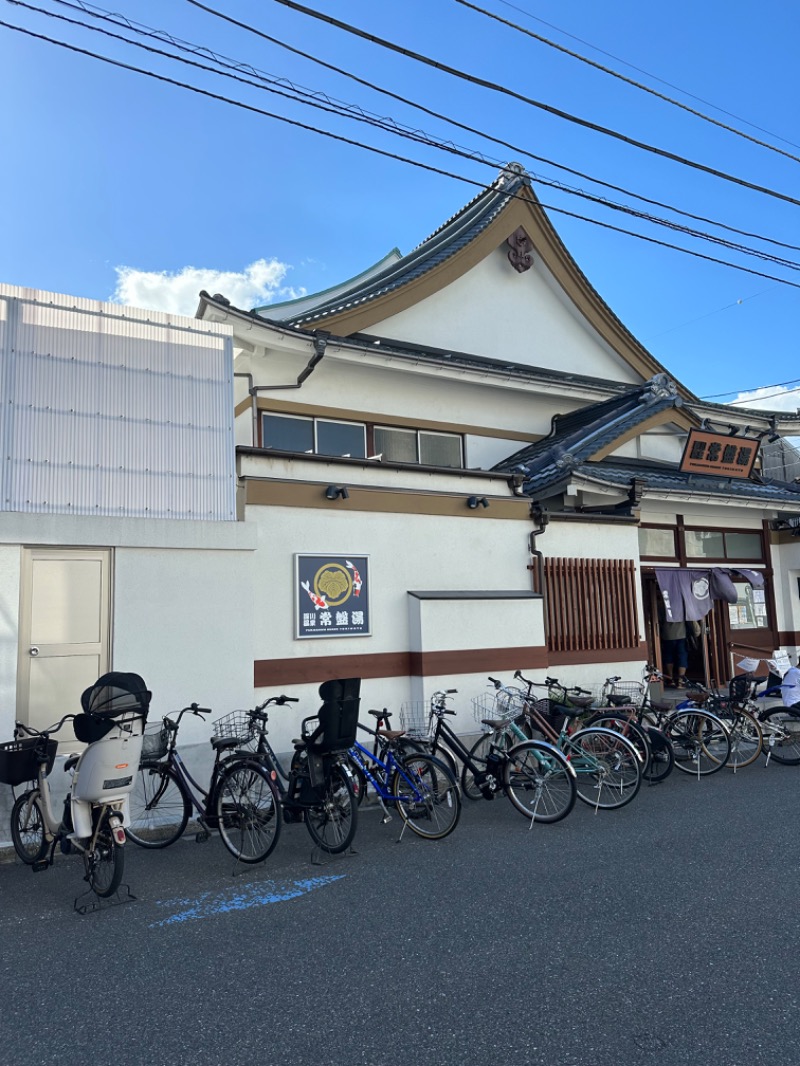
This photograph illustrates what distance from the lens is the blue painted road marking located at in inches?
192

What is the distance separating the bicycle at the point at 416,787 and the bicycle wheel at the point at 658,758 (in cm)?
295

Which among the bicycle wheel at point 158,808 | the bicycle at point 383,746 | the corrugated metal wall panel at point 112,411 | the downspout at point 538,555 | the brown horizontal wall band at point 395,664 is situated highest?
the corrugated metal wall panel at point 112,411

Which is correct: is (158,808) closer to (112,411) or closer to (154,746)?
(154,746)

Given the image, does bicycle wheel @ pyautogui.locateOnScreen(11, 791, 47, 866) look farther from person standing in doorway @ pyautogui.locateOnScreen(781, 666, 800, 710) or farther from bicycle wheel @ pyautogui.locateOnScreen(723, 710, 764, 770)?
person standing in doorway @ pyautogui.locateOnScreen(781, 666, 800, 710)

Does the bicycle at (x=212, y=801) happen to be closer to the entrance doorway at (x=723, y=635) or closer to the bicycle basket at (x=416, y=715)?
the bicycle basket at (x=416, y=715)

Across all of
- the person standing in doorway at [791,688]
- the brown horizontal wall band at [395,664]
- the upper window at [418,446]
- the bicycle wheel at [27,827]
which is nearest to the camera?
the bicycle wheel at [27,827]

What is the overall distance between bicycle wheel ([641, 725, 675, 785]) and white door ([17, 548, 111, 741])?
19.4ft

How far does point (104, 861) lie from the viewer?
5137 mm

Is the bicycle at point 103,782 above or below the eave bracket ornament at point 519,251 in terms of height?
below

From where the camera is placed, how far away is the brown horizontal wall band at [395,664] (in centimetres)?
839

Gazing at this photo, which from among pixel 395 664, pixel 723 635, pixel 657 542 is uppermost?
pixel 657 542

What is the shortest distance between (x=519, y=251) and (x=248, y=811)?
1249cm

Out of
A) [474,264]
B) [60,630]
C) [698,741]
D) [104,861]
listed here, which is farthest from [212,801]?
[474,264]

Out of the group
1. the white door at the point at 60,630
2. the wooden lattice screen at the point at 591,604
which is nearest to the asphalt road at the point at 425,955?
the white door at the point at 60,630
